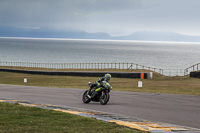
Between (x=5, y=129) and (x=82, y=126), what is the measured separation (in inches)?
74.4

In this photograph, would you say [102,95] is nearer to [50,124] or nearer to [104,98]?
[104,98]

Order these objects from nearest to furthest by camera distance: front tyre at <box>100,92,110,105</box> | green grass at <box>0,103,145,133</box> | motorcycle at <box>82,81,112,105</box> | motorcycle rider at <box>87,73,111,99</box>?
1. green grass at <box>0,103,145,133</box>
2. motorcycle at <box>82,81,112,105</box>
3. motorcycle rider at <box>87,73,111,99</box>
4. front tyre at <box>100,92,110,105</box>

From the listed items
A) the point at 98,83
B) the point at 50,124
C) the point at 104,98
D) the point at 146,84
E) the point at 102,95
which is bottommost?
the point at 50,124

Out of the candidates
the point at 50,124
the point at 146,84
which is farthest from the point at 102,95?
the point at 146,84

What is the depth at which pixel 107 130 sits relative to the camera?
7.92 m

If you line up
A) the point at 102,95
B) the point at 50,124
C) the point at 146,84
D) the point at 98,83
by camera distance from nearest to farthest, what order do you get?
the point at 50,124
the point at 98,83
the point at 102,95
the point at 146,84

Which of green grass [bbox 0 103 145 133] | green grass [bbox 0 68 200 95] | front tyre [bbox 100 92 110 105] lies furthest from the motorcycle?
green grass [bbox 0 68 200 95]

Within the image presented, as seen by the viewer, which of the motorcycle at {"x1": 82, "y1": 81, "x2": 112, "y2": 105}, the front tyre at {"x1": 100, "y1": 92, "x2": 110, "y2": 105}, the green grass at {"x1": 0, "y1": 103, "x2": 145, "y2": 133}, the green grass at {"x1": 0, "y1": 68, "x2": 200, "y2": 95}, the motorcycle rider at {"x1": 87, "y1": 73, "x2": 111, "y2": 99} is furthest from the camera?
the green grass at {"x1": 0, "y1": 68, "x2": 200, "y2": 95}

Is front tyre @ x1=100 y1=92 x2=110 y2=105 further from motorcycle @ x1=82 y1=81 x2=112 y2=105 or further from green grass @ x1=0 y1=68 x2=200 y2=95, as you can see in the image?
green grass @ x1=0 y1=68 x2=200 y2=95

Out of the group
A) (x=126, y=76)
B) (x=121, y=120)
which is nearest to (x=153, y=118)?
(x=121, y=120)

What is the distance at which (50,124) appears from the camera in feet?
28.5

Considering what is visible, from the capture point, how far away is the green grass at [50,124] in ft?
25.6

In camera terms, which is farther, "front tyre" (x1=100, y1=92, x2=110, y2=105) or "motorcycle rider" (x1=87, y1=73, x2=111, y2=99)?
"front tyre" (x1=100, y1=92, x2=110, y2=105)

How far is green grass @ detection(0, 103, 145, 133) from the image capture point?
7.80 m
